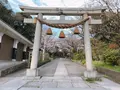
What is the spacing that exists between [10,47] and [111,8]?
11.6 meters

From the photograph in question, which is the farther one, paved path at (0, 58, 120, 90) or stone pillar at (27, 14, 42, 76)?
stone pillar at (27, 14, 42, 76)

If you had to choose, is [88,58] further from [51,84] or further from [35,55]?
[35,55]

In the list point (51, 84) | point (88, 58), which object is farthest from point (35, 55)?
point (88, 58)

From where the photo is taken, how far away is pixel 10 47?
57.1 feet

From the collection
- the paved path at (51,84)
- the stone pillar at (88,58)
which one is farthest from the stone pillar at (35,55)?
the stone pillar at (88,58)

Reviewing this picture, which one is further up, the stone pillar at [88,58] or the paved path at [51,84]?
the stone pillar at [88,58]

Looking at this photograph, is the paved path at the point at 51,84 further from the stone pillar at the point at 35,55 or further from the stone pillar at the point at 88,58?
the stone pillar at the point at 88,58

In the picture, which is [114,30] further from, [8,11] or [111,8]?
[8,11]

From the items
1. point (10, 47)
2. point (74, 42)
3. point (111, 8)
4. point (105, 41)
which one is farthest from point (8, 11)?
point (74, 42)

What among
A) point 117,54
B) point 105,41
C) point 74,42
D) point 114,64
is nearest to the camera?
point 117,54

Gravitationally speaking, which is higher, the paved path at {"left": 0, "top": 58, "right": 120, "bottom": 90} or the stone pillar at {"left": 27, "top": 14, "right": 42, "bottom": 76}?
the stone pillar at {"left": 27, "top": 14, "right": 42, "bottom": 76}

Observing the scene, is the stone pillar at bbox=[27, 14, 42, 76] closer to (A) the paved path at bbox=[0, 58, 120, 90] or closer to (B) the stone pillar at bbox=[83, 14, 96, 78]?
(A) the paved path at bbox=[0, 58, 120, 90]

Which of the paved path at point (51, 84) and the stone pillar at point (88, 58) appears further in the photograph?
the stone pillar at point (88, 58)

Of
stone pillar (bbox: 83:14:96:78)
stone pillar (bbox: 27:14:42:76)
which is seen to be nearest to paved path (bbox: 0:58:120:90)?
stone pillar (bbox: 27:14:42:76)
